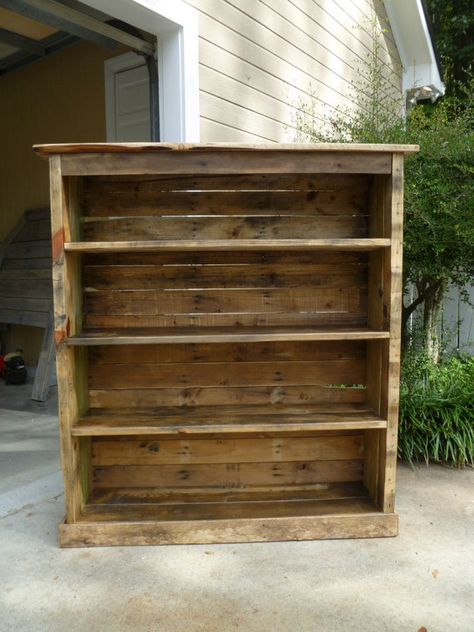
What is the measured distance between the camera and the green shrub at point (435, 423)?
3.61m

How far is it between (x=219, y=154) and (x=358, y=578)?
6.28ft

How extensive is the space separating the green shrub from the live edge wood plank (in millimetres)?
1095

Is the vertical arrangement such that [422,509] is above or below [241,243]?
below

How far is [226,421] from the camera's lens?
2686 mm

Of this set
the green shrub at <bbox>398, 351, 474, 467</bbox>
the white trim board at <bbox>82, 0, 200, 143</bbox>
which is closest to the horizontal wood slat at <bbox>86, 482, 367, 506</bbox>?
the green shrub at <bbox>398, 351, 474, 467</bbox>

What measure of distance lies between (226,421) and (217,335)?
45cm

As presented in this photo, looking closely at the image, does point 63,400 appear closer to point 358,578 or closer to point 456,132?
point 358,578

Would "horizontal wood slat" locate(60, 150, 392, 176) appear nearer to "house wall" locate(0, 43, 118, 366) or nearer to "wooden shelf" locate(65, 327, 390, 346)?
"wooden shelf" locate(65, 327, 390, 346)

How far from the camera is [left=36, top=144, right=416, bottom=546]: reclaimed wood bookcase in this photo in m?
2.61

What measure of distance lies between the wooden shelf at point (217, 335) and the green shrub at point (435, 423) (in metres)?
1.27

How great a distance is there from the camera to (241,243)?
2.52m

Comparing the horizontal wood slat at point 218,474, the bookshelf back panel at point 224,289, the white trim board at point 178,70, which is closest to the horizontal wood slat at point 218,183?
the bookshelf back panel at point 224,289

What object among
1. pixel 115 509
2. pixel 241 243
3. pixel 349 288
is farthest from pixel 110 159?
pixel 115 509

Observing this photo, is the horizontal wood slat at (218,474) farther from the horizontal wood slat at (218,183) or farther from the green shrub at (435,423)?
the horizontal wood slat at (218,183)
